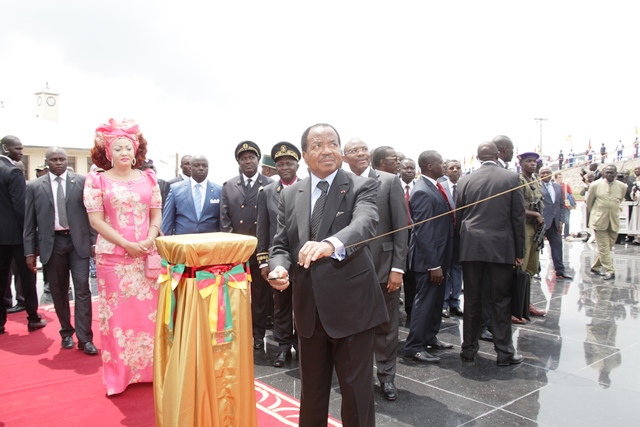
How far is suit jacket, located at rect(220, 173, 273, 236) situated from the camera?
512cm

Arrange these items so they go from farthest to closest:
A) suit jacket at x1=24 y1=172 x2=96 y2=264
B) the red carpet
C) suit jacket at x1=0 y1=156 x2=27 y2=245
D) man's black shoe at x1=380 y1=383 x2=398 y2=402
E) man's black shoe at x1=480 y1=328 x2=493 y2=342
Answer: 1. suit jacket at x1=0 y1=156 x2=27 y2=245
2. man's black shoe at x1=480 y1=328 x2=493 y2=342
3. suit jacket at x1=24 y1=172 x2=96 y2=264
4. man's black shoe at x1=380 y1=383 x2=398 y2=402
5. the red carpet

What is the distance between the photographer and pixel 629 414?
11.3 feet

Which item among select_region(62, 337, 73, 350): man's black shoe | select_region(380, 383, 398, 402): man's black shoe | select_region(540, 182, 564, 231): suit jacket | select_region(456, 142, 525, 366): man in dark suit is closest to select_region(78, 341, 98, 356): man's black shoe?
select_region(62, 337, 73, 350): man's black shoe

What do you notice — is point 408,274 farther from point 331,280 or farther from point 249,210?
point 331,280

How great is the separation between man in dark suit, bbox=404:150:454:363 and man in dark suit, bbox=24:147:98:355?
3.08 meters

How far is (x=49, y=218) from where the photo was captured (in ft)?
16.4

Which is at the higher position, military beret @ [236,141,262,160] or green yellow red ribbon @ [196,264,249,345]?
military beret @ [236,141,262,160]

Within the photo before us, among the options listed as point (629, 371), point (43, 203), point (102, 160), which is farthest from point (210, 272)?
point (629, 371)

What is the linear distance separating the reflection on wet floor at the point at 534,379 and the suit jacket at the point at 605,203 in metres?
2.90

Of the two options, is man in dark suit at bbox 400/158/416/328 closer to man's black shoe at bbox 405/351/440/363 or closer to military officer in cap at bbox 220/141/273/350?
man's black shoe at bbox 405/351/440/363

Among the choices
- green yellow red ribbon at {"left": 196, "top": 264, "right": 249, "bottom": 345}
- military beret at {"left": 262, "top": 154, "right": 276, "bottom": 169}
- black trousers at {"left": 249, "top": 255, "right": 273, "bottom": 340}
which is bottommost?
black trousers at {"left": 249, "top": 255, "right": 273, "bottom": 340}

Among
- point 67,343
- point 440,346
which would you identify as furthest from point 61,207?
point 440,346

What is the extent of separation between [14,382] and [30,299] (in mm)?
1918

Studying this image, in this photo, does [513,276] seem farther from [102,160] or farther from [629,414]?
[102,160]
